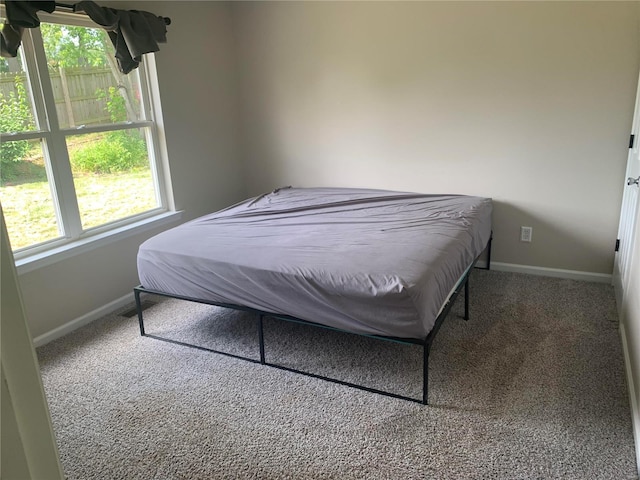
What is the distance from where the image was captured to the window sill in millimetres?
2838

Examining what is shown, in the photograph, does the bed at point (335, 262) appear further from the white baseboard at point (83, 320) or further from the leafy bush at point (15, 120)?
the leafy bush at point (15, 120)

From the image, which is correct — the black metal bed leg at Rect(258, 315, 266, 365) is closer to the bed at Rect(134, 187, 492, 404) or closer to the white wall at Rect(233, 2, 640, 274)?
the bed at Rect(134, 187, 492, 404)

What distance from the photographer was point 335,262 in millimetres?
2398

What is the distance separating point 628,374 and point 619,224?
1.39 metres

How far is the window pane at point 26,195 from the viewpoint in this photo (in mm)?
2801

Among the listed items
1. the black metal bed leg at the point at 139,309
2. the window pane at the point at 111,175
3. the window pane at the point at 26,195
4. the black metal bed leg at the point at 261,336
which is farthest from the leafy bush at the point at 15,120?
the black metal bed leg at the point at 261,336

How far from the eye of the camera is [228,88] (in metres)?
4.27

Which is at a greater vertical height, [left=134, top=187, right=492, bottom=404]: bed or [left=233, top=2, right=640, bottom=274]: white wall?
[left=233, top=2, right=640, bottom=274]: white wall

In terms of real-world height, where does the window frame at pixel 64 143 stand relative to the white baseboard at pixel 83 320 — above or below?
above

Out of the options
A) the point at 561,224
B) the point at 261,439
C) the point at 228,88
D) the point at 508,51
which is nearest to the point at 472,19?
the point at 508,51

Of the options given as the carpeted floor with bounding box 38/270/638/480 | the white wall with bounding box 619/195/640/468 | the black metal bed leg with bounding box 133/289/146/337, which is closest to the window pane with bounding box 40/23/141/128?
the black metal bed leg with bounding box 133/289/146/337

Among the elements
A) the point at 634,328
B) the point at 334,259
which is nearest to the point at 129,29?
the point at 334,259

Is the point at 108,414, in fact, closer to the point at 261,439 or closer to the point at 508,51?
the point at 261,439

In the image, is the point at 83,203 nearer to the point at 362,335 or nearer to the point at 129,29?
the point at 129,29
